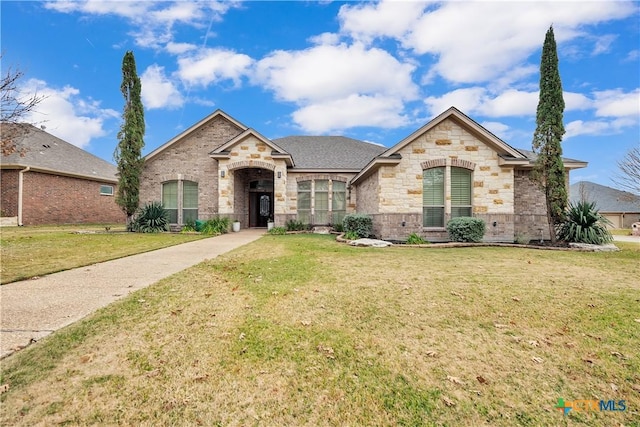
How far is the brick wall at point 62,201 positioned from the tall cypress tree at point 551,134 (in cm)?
2877

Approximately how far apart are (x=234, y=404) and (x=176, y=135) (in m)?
18.2

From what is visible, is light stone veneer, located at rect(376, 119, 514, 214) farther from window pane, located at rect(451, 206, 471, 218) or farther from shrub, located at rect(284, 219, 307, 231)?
shrub, located at rect(284, 219, 307, 231)

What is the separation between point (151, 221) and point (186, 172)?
350 centimetres

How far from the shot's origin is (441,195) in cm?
1203

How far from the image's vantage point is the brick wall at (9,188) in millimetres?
18531

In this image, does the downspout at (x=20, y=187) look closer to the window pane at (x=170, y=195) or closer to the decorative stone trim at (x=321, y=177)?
the window pane at (x=170, y=195)

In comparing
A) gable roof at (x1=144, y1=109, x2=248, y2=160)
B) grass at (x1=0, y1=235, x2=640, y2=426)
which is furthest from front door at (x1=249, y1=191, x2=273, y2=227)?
grass at (x1=0, y1=235, x2=640, y2=426)

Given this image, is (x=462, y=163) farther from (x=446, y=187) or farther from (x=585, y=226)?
(x=585, y=226)

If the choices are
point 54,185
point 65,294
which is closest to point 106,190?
point 54,185

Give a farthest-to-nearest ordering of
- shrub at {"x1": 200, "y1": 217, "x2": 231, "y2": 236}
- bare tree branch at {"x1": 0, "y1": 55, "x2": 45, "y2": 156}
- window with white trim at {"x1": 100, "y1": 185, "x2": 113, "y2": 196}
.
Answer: window with white trim at {"x1": 100, "y1": 185, "x2": 113, "y2": 196} → shrub at {"x1": 200, "y1": 217, "x2": 231, "y2": 236} → bare tree branch at {"x1": 0, "y1": 55, "x2": 45, "y2": 156}

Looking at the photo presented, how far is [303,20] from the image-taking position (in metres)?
14.8

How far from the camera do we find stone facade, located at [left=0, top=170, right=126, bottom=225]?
1861cm

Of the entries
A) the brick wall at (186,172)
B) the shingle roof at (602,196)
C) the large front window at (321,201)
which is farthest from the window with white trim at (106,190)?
the shingle roof at (602,196)

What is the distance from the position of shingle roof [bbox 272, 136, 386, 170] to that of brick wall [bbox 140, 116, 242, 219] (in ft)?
17.4
